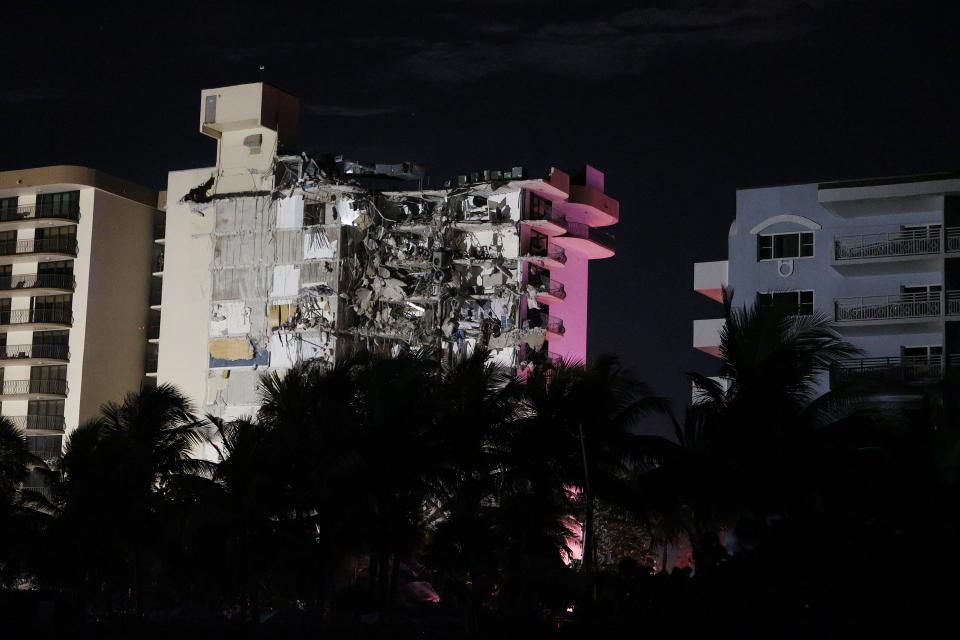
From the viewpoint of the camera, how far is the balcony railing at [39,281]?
8781 centimetres

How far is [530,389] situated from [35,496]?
793 inches

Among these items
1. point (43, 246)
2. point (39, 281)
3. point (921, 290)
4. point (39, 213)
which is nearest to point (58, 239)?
point (43, 246)

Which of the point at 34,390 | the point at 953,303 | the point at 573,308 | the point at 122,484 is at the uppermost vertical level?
the point at 573,308

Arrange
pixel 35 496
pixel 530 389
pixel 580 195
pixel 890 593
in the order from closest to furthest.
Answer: pixel 890 593 < pixel 530 389 < pixel 35 496 < pixel 580 195

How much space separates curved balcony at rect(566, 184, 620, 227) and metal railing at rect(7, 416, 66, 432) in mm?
34466

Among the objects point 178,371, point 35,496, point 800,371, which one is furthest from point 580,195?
point 800,371

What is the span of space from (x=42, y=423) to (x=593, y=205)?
3706cm

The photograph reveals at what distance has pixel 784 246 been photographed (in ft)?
175

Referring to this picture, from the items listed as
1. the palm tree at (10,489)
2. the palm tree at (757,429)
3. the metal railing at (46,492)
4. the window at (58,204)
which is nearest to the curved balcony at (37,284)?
the window at (58,204)

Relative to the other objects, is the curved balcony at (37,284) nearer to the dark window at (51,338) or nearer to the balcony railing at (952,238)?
the dark window at (51,338)

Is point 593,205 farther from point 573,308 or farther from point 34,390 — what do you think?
point 34,390

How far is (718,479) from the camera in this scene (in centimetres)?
3450

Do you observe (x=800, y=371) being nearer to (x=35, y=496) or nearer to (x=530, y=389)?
(x=530, y=389)

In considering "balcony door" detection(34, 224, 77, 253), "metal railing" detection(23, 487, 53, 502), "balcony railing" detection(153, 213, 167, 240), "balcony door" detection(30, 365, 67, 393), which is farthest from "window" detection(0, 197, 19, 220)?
"metal railing" detection(23, 487, 53, 502)
